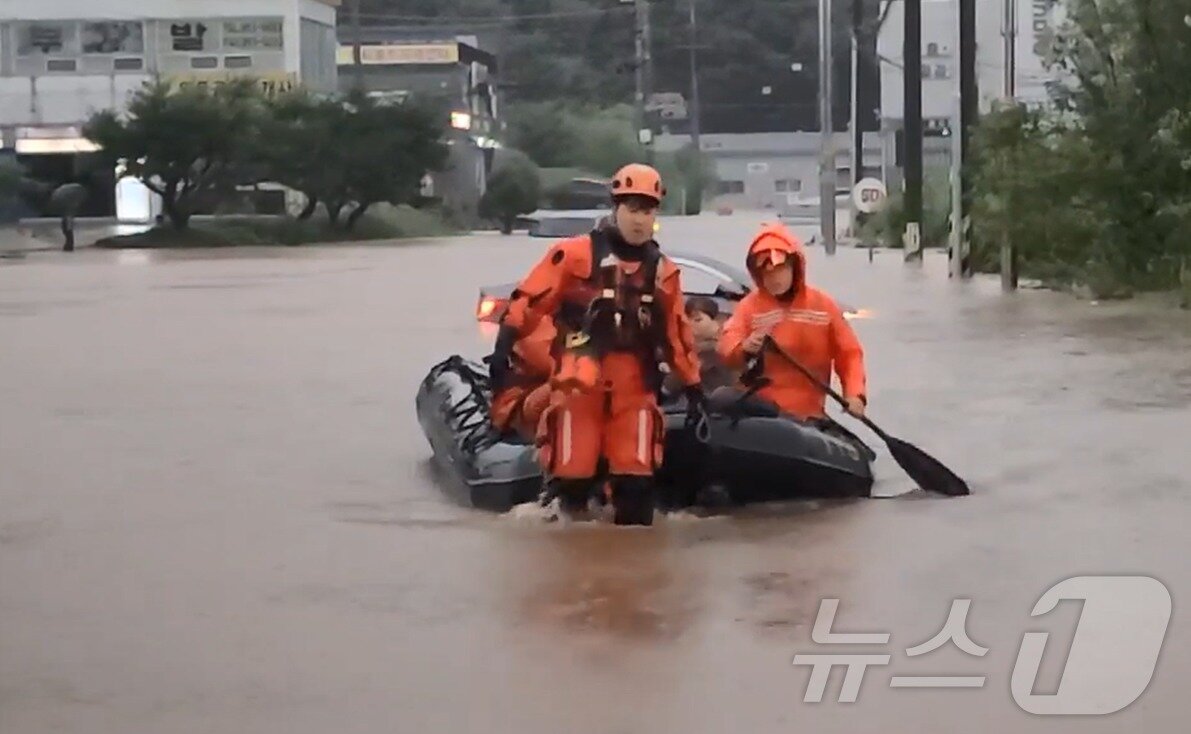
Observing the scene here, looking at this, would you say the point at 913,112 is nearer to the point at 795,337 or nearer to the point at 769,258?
the point at 795,337

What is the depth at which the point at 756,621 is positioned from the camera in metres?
9.12

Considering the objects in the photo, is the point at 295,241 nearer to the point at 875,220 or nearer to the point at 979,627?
the point at 875,220

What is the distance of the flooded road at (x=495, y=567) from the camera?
7.80 m

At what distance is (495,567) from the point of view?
1041cm

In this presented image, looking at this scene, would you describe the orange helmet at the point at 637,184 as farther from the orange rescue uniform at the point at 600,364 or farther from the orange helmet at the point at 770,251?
the orange helmet at the point at 770,251

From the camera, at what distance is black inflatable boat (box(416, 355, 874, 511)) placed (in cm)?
1152

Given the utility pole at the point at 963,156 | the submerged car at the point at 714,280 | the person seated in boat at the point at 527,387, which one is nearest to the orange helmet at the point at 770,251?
the person seated in boat at the point at 527,387

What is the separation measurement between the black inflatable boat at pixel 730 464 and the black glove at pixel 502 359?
1.18 feet

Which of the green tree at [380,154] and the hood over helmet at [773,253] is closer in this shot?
the hood over helmet at [773,253]

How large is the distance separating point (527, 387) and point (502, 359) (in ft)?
1.87

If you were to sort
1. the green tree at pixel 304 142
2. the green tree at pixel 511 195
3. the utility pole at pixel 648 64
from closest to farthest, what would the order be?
the green tree at pixel 304 142 < the green tree at pixel 511 195 < the utility pole at pixel 648 64

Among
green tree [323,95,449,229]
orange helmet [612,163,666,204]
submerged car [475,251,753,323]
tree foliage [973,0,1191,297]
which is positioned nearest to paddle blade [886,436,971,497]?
orange helmet [612,163,666,204]

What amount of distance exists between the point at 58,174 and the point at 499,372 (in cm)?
6697

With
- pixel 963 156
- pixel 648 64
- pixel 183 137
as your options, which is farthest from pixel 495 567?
pixel 648 64
